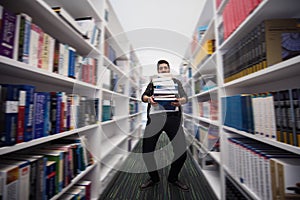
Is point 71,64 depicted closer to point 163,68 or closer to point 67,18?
point 67,18

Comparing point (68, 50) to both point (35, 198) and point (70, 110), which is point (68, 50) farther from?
point (35, 198)

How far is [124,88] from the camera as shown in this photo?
228cm

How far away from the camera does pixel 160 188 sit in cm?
142

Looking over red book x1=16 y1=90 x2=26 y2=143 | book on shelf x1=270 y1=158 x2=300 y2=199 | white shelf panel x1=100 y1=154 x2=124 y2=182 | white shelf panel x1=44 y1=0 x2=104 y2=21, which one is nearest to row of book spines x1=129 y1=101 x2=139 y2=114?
white shelf panel x1=100 y1=154 x2=124 y2=182

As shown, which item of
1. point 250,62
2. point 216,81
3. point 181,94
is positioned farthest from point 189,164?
point 250,62

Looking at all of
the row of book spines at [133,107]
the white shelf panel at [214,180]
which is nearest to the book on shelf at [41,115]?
the white shelf panel at [214,180]

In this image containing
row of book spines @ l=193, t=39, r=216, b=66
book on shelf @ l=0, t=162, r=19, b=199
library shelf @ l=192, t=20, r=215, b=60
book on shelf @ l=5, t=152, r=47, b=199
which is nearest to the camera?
book on shelf @ l=0, t=162, r=19, b=199

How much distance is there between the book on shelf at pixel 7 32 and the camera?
516 millimetres

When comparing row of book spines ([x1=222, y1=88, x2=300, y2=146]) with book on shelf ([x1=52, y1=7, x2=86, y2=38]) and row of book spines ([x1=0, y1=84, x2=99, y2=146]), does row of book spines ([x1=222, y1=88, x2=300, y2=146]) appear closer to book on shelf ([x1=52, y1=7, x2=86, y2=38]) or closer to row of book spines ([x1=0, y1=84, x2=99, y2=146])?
row of book spines ([x1=0, y1=84, x2=99, y2=146])

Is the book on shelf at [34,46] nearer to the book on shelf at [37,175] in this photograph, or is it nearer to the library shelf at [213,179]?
the book on shelf at [37,175]

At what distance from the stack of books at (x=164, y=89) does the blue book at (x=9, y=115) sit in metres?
0.67

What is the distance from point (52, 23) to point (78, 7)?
0.42m

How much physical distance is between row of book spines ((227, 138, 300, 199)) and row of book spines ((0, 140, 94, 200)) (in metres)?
1.09

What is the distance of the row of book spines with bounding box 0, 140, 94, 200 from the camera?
582mm
